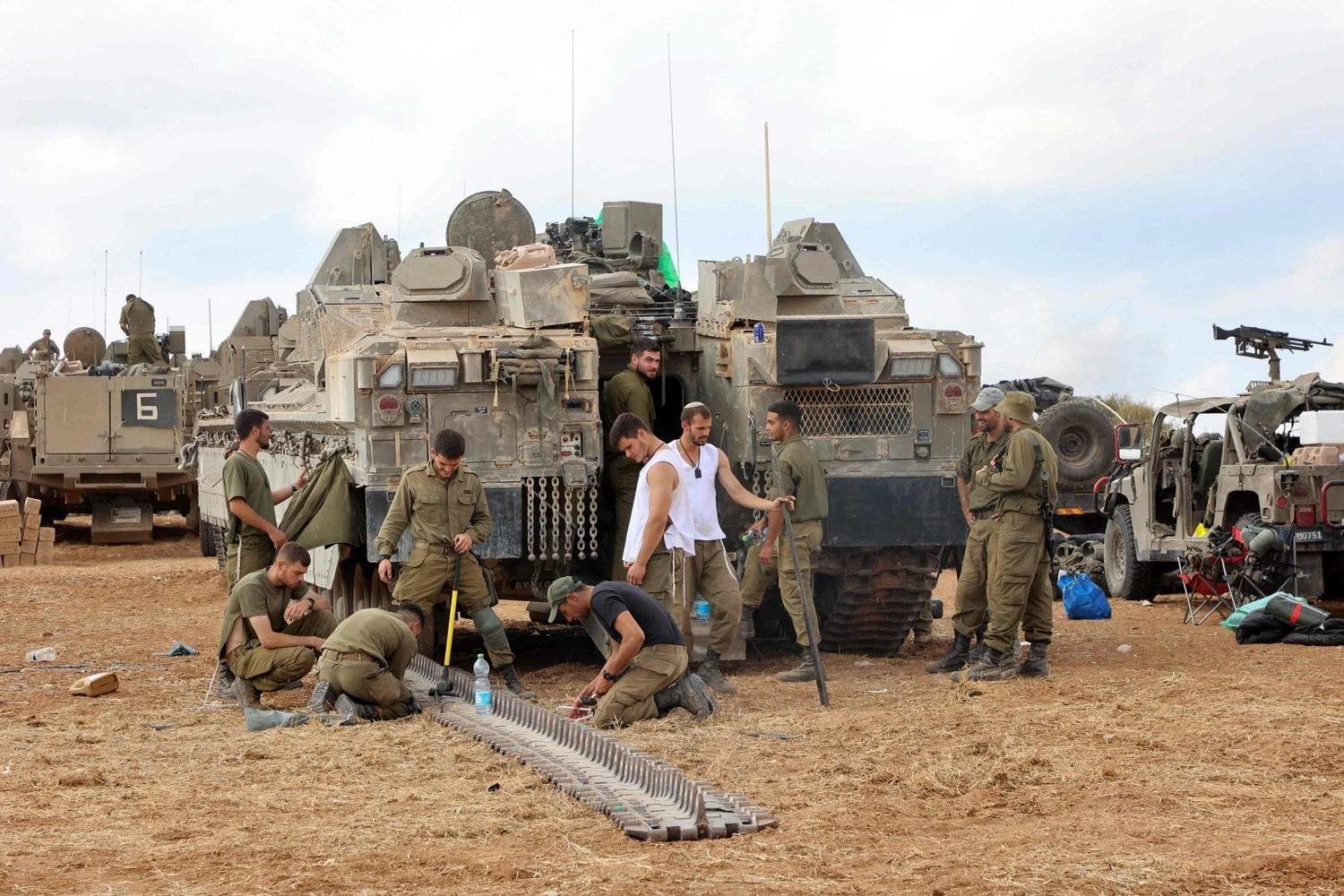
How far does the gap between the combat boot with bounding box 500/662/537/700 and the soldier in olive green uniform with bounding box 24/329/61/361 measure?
20006 millimetres

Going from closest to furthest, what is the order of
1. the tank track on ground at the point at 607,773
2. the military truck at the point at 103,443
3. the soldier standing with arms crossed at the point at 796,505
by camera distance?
the tank track on ground at the point at 607,773 → the soldier standing with arms crossed at the point at 796,505 → the military truck at the point at 103,443

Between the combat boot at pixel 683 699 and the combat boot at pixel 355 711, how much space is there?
1439mm

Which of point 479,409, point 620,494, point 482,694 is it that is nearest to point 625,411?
point 620,494

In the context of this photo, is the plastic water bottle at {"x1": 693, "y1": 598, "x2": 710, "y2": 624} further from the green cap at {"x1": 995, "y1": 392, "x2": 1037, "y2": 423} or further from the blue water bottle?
the green cap at {"x1": 995, "y1": 392, "x2": 1037, "y2": 423}

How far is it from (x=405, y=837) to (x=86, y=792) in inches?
70.5

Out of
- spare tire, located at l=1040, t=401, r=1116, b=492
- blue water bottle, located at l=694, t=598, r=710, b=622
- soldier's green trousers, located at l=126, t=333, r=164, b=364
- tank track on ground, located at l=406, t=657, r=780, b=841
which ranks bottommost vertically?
tank track on ground, located at l=406, t=657, r=780, b=841

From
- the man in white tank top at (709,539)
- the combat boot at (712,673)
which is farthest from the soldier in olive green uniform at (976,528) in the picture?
the combat boot at (712,673)

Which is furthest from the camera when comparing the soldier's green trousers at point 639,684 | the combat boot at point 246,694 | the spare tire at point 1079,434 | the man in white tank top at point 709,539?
the spare tire at point 1079,434

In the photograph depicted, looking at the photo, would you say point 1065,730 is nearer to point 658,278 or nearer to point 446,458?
point 446,458

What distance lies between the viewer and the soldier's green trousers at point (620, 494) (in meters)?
11.4

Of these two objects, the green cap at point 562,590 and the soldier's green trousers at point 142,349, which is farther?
the soldier's green trousers at point 142,349

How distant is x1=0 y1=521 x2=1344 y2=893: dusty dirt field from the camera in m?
5.66

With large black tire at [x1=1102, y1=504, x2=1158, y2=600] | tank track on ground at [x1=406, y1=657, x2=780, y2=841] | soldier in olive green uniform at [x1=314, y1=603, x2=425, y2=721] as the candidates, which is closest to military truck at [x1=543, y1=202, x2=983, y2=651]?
tank track on ground at [x1=406, y1=657, x2=780, y2=841]

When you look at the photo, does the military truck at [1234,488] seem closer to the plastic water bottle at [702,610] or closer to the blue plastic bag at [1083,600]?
the blue plastic bag at [1083,600]
